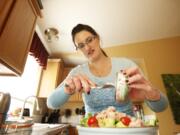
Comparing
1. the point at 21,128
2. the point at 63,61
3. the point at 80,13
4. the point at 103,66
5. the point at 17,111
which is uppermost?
the point at 80,13

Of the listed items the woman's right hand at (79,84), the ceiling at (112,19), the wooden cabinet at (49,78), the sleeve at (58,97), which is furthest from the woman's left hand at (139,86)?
the wooden cabinet at (49,78)

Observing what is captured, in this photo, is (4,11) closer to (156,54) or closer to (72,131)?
(72,131)

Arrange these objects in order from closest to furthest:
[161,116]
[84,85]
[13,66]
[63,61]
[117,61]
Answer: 1. [84,85]
2. [117,61]
3. [13,66]
4. [161,116]
5. [63,61]

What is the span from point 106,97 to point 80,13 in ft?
5.03

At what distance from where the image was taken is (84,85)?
0.55 metres

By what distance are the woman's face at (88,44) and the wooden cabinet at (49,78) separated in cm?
159

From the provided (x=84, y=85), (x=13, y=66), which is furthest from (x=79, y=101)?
(x=84, y=85)

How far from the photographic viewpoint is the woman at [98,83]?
520 millimetres

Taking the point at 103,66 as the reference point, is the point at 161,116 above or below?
below

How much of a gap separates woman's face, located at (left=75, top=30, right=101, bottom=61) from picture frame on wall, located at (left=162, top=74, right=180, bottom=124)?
1962 mm

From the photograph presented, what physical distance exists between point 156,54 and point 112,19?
3.62ft

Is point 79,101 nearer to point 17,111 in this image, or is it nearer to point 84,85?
point 17,111

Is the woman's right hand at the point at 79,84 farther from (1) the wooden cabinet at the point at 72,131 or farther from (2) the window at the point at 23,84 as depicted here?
(1) the wooden cabinet at the point at 72,131

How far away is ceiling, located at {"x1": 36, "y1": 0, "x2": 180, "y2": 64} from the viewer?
186 centimetres
